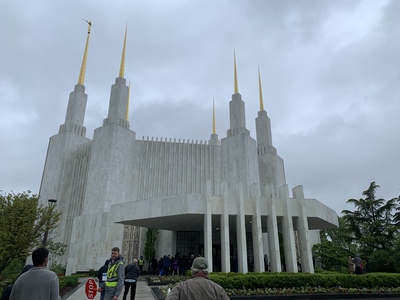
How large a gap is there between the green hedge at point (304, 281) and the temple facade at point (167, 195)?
5.17m

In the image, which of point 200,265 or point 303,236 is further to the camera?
point 303,236

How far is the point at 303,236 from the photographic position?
18766 millimetres

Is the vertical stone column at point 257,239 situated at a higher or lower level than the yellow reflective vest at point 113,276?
higher

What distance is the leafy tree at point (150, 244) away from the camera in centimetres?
2372

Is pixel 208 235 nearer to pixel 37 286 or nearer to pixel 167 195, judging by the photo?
pixel 167 195

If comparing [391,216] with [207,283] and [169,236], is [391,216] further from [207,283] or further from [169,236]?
[207,283]

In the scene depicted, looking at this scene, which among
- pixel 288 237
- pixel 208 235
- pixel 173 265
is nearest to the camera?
pixel 208 235

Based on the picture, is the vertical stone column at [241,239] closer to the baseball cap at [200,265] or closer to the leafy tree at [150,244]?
the leafy tree at [150,244]

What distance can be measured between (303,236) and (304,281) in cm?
670

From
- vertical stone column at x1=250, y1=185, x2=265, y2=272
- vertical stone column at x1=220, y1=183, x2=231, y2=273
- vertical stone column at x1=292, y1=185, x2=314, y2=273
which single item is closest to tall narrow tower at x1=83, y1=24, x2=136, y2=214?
vertical stone column at x1=220, y1=183, x2=231, y2=273

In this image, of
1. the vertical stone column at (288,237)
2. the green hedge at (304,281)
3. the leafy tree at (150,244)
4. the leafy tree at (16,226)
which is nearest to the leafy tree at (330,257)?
the vertical stone column at (288,237)

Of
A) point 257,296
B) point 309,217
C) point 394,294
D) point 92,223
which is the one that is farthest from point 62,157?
point 394,294

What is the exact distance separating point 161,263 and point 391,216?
20.3 meters

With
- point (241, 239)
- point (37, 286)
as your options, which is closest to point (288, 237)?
point (241, 239)
